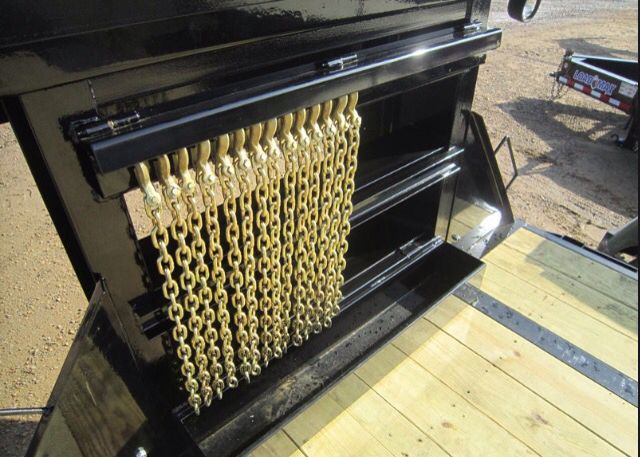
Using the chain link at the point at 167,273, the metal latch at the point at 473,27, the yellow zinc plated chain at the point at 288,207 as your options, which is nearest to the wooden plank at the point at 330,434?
the yellow zinc plated chain at the point at 288,207

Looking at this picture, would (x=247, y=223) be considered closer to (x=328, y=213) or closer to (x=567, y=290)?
(x=328, y=213)

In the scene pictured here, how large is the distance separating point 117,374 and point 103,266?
0.70 feet

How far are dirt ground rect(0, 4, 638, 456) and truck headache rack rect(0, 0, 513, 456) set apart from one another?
1.49m

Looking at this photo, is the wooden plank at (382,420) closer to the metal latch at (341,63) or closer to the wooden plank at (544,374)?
the wooden plank at (544,374)

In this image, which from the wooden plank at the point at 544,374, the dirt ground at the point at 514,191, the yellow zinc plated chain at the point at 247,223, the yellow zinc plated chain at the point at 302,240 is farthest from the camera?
the dirt ground at the point at 514,191

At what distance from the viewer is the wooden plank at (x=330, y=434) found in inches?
54.6

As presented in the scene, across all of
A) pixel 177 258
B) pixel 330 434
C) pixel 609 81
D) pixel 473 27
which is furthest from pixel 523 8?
pixel 609 81

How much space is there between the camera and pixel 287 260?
127 centimetres

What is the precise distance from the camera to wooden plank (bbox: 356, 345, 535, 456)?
1.41 metres

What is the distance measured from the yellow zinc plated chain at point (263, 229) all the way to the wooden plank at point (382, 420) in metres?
0.31

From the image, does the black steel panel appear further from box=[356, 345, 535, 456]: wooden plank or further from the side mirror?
box=[356, 345, 535, 456]: wooden plank

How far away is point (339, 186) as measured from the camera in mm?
1244

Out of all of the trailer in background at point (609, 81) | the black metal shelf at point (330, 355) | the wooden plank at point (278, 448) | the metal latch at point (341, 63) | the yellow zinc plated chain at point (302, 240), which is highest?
the metal latch at point (341, 63)

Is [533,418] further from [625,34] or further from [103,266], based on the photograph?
[625,34]
